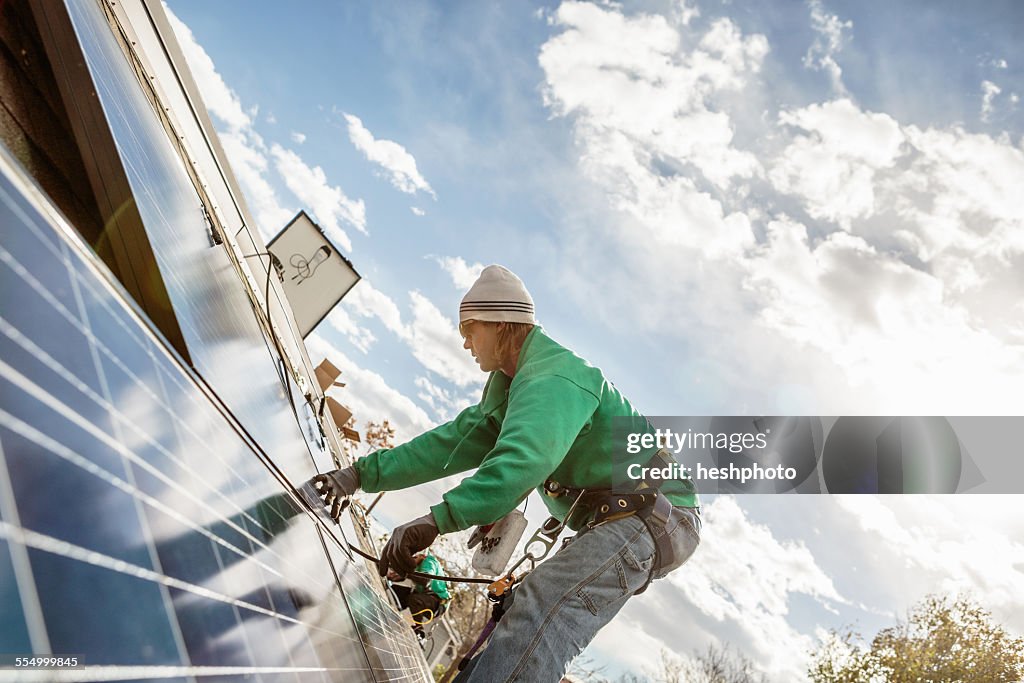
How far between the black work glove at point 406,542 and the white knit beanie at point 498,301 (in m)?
1.19

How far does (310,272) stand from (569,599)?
16.0m

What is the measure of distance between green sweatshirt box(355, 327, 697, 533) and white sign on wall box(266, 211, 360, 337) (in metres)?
14.0

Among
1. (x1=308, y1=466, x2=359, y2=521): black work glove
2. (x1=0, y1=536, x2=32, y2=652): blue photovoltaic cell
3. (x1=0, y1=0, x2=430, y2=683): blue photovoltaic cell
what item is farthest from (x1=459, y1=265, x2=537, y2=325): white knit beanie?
(x1=0, y1=536, x2=32, y2=652): blue photovoltaic cell

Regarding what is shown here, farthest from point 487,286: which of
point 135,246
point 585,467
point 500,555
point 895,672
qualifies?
point 895,672

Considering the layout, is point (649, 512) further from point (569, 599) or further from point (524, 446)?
point (524, 446)

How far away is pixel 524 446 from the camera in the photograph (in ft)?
8.18

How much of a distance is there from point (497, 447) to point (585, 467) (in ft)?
2.38

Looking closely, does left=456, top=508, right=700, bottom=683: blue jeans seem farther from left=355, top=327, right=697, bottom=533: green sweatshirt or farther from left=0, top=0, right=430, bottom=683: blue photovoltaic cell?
left=0, top=0, right=430, bottom=683: blue photovoltaic cell

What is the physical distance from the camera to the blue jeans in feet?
7.89

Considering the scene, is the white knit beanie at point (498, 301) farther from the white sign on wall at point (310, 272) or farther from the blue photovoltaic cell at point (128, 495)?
the white sign on wall at point (310, 272)

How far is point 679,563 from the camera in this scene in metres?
3.07

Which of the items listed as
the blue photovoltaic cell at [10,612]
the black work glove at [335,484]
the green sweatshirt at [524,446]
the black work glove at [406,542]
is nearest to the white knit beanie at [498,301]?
the green sweatshirt at [524,446]

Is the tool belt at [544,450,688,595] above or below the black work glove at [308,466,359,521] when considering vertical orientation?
above

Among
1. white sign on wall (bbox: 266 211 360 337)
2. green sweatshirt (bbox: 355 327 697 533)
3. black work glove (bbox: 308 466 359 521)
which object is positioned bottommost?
black work glove (bbox: 308 466 359 521)
